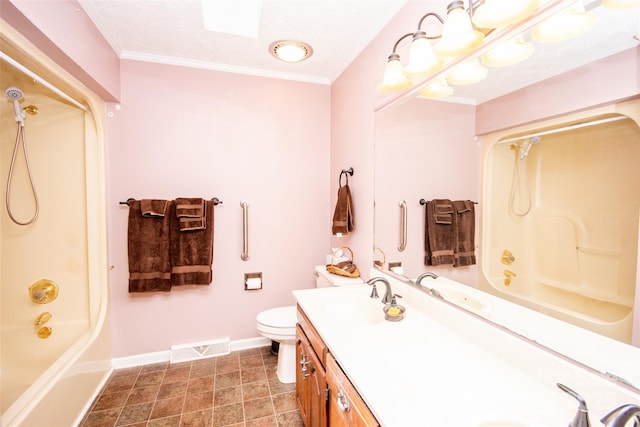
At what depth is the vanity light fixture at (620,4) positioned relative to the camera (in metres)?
0.70

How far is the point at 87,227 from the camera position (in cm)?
206


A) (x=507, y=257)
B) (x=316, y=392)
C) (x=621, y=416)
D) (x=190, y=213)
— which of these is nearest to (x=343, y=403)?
(x=316, y=392)

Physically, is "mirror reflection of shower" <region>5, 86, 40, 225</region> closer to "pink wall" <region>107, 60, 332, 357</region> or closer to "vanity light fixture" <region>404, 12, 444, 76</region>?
"pink wall" <region>107, 60, 332, 357</region>

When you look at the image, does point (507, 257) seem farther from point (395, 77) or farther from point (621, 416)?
point (395, 77)

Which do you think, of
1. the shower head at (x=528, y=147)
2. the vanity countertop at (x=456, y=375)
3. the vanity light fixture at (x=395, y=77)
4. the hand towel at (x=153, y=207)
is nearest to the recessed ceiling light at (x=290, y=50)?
the vanity light fixture at (x=395, y=77)

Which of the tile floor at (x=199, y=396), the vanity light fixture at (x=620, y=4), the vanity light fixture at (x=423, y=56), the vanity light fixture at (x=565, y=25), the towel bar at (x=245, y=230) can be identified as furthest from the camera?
the towel bar at (x=245, y=230)

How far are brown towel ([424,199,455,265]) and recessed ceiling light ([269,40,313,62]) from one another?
1479 millimetres

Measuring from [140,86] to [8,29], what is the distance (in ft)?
3.23

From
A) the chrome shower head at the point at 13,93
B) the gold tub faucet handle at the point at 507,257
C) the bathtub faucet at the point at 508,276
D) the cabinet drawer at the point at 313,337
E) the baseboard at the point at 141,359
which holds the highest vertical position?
the chrome shower head at the point at 13,93

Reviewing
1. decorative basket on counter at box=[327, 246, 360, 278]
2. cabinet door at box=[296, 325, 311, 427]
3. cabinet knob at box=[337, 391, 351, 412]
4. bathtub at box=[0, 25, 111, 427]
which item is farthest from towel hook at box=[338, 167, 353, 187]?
bathtub at box=[0, 25, 111, 427]

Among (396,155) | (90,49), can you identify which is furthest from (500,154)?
(90,49)

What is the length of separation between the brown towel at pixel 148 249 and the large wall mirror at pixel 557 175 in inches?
79.2

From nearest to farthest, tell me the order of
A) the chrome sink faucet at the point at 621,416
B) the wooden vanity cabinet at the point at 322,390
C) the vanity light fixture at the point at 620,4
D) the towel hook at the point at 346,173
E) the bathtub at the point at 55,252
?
the chrome sink faucet at the point at 621,416
the vanity light fixture at the point at 620,4
the wooden vanity cabinet at the point at 322,390
the bathtub at the point at 55,252
the towel hook at the point at 346,173

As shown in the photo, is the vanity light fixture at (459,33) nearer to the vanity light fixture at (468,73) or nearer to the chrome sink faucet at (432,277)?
the vanity light fixture at (468,73)
